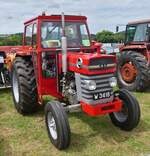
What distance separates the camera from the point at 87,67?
488 cm

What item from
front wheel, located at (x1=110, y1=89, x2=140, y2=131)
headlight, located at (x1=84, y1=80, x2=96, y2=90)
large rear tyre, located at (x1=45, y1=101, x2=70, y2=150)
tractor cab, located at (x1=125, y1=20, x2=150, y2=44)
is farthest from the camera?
tractor cab, located at (x1=125, y1=20, x2=150, y2=44)

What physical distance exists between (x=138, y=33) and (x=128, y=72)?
1.34 m

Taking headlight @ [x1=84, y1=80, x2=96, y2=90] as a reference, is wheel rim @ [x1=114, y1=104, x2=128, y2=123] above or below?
below

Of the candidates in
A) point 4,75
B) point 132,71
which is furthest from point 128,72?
point 4,75

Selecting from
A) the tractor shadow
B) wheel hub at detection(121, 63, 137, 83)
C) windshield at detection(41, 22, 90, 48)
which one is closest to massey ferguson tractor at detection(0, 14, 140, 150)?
windshield at detection(41, 22, 90, 48)

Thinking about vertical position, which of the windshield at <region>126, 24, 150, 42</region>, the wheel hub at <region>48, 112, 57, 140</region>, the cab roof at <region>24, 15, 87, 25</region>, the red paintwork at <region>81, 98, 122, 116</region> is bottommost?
the wheel hub at <region>48, 112, 57, 140</region>

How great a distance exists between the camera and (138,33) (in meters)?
9.63

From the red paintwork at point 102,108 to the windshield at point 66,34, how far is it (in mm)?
1386

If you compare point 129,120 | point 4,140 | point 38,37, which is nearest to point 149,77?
point 129,120

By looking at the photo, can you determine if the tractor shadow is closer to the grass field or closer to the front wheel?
the grass field

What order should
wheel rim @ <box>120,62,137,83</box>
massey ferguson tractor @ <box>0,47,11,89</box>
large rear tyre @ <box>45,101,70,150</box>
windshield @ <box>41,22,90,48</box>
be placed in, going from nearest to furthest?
large rear tyre @ <box>45,101,70,150</box>
windshield @ <box>41,22,90,48</box>
massey ferguson tractor @ <box>0,47,11,89</box>
wheel rim @ <box>120,62,137,83</box>

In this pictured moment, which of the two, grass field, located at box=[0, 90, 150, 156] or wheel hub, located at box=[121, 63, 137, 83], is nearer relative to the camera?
grass field, located at box=[0, 90, 150, 156]

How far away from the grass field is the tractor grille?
667 millimetres

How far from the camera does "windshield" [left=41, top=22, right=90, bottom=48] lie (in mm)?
5857
